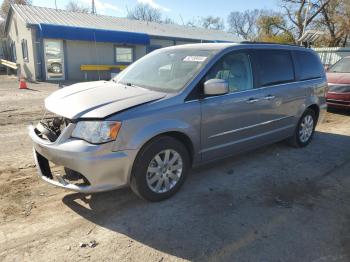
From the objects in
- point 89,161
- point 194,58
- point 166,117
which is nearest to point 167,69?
point 194,58

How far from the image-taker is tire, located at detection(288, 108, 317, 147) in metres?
6.09

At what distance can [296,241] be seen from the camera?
10.7ft

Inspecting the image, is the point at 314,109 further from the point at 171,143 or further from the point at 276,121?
the point at 171,143

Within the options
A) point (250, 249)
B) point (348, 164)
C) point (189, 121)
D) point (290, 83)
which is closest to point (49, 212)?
point (189, 121)

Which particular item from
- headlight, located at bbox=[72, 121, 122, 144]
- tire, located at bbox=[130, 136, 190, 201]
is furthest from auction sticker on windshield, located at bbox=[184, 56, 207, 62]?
headlight, located at bbox=[72, 121, 122, 144]

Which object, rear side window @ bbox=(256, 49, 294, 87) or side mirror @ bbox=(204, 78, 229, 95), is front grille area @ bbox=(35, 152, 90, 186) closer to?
side mirror @ bbox=(204, 78, 229, 95)

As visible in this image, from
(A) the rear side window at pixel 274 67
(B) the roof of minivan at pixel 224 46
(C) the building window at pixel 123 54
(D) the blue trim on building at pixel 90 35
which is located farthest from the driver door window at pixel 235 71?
(C) the building window at pixel 123 54

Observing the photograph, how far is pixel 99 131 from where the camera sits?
10.8 feet

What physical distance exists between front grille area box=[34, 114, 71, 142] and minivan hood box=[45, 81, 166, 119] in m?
0.12

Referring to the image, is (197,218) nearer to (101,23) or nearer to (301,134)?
(301,134)

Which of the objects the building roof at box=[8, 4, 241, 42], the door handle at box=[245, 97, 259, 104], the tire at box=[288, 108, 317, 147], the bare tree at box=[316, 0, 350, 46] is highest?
the bare tree at box=[316, 0, 350, 46]

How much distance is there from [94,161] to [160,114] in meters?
0.90

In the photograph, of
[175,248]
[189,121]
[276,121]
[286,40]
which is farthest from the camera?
[286,40]

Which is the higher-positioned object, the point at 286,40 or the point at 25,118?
the point at 286,40
